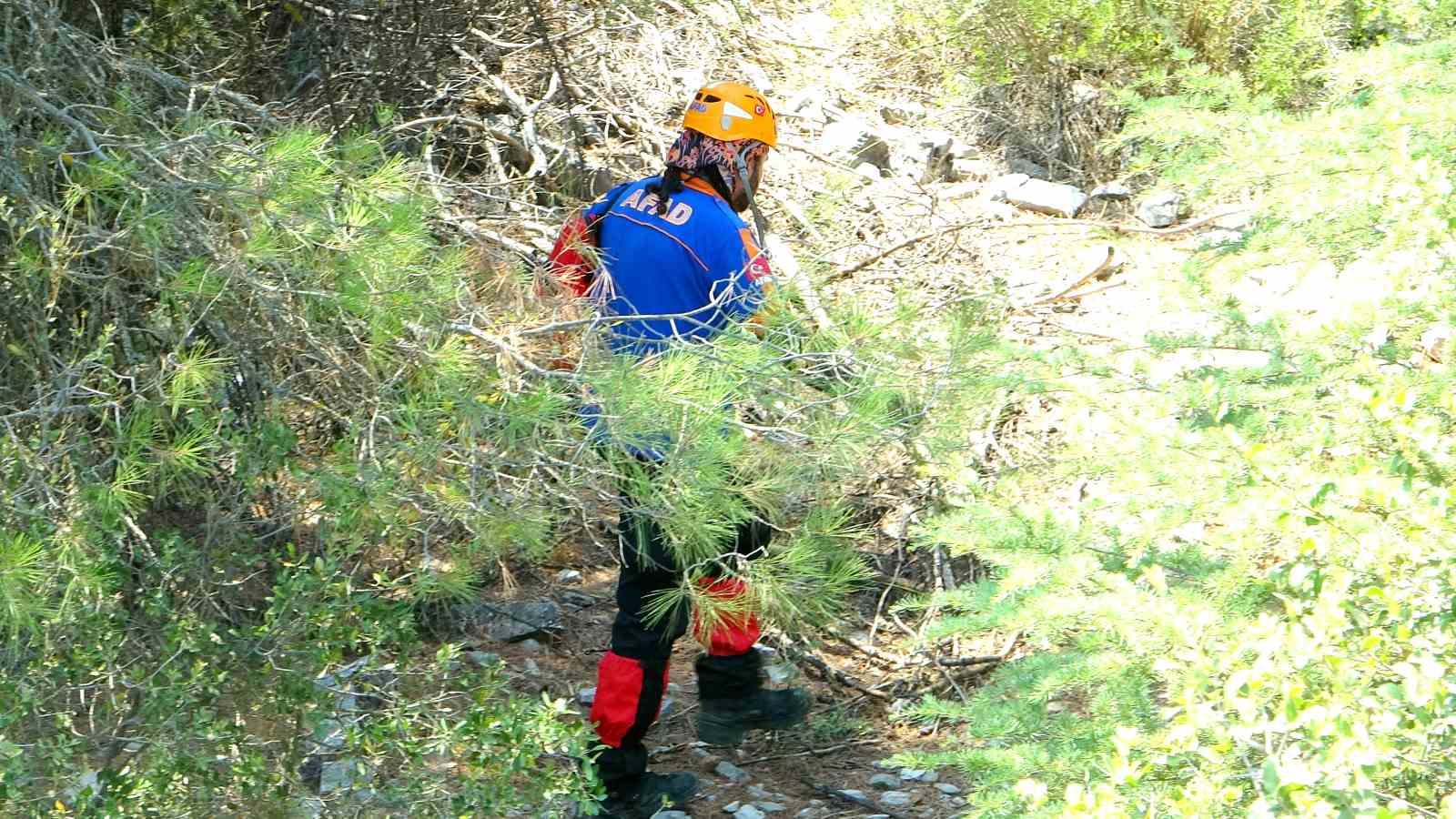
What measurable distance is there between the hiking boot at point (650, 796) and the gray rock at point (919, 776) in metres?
0.63

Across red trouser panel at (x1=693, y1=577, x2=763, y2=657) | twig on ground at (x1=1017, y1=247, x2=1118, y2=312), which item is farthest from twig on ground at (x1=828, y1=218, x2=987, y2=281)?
red trouser panel at (x1=693, y1=577, x2=763, y2=657)

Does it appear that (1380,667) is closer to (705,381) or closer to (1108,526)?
(1108,526)

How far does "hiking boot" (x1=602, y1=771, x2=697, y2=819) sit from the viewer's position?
376cm

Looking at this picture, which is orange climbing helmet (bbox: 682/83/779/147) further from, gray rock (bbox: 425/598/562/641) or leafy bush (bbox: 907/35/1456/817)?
gray rock (bbox: 425/598/562/641)

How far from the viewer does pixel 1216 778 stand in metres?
2.03

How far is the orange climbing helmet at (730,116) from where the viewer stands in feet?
→ 12.3

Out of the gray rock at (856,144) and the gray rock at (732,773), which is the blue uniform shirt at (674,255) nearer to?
the gray rock at (732,773)

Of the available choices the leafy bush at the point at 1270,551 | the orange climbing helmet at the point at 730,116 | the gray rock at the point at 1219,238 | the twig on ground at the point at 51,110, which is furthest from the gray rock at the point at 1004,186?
the twig on ground at the point at 51,110

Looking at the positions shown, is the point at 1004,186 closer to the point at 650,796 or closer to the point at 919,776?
the point at 919,776

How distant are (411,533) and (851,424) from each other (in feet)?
3.04

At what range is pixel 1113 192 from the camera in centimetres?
666

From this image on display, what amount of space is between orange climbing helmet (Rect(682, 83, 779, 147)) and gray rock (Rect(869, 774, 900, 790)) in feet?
5.92

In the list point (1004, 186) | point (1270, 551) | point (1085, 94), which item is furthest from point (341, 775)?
point (1085, 94)

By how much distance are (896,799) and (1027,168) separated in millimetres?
3902
